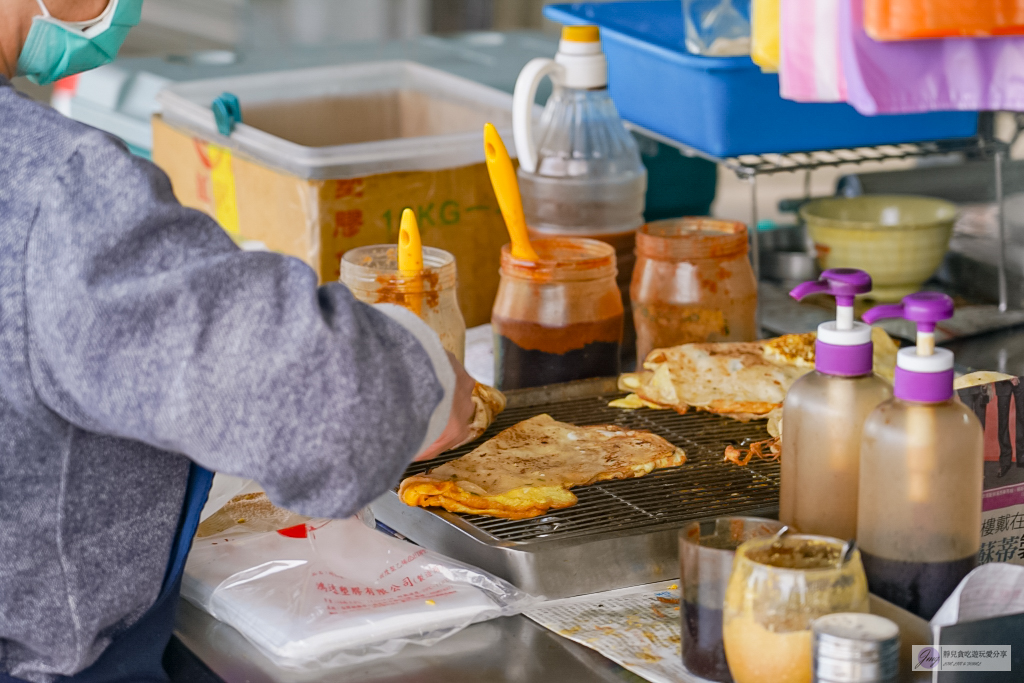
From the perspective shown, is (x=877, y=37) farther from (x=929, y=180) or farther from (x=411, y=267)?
(x=929, y=180)

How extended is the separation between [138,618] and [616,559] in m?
0.40

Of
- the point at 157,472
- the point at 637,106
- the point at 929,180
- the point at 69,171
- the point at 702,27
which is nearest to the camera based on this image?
the point at 69,171

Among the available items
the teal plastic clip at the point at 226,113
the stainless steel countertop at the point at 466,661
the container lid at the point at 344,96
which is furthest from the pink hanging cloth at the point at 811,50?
the teal plastic clip at the point at 226,113

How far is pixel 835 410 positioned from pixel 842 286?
3.8 inches

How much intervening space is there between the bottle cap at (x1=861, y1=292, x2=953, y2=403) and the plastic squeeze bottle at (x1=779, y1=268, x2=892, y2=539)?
69 millimetres

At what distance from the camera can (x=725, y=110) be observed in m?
1.60

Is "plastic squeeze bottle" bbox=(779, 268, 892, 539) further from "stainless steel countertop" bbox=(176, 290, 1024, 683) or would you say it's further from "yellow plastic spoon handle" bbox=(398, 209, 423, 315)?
"yellow plastic spoon handle" bbox=(398, 209, 423, 315)

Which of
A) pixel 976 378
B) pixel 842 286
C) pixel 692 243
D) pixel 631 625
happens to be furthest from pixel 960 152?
pixel 631 625

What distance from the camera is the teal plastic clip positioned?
1.92 metres

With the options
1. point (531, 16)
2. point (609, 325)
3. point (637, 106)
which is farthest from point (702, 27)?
point (531, 16)

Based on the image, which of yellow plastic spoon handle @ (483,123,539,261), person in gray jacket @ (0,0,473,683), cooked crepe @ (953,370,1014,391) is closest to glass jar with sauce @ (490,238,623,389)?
yellow plastic spoon handle @ (483,123,539,261)

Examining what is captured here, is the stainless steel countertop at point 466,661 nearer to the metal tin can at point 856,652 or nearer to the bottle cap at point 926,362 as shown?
the metal tin can at point 856,652

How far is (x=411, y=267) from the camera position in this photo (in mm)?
1331

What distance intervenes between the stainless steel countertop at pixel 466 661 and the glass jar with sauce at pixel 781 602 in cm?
12
